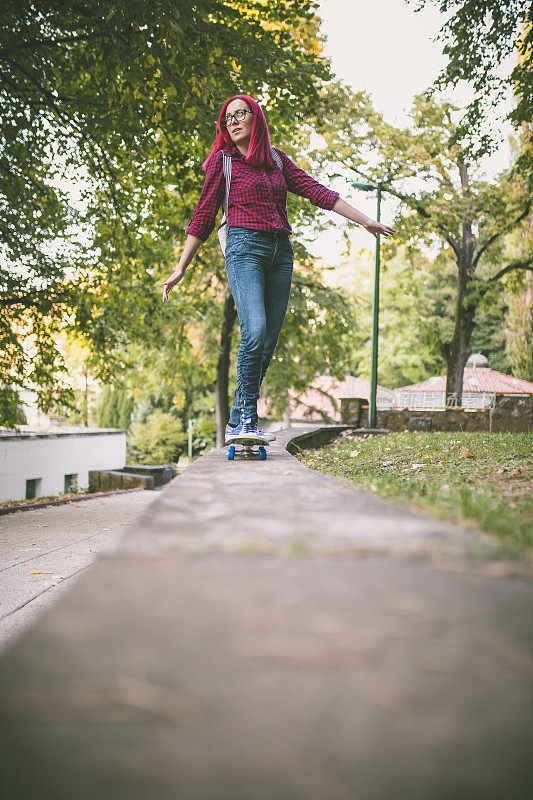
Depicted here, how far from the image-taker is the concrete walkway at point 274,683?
2.40ft

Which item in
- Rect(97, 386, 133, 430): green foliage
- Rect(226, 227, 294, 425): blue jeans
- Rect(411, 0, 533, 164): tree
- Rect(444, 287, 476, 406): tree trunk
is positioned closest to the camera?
Rect(226, 227, 294, 425): blue jeans

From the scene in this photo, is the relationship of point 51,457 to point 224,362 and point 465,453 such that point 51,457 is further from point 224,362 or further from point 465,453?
point 465,453

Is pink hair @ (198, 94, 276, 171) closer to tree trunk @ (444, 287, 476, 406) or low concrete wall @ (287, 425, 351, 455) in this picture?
low concrete wall @ (287, 425, 351, 455)

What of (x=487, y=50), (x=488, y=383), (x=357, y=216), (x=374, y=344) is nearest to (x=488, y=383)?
(x=488, y=383)

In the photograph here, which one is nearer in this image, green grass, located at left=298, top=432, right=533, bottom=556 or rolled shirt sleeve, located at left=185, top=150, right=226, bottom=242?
green grass, located at left=298, top=432, right=533, bottom=556

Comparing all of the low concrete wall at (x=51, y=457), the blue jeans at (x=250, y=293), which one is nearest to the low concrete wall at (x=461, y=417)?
the blue jeans at (x=250, y=293)

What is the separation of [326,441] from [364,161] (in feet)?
42.1

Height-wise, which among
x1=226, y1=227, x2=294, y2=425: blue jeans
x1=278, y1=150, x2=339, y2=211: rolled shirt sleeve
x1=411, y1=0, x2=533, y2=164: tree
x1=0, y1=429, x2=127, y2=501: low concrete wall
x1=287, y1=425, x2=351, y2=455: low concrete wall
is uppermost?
x1=411, y1=0, x2=533, y2=164: tree

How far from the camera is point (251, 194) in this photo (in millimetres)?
4191

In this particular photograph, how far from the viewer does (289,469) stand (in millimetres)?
3154

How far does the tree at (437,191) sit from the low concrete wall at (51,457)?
50.3 ft

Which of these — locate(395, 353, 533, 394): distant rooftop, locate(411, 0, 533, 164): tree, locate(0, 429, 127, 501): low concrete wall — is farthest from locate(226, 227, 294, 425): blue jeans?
locate(395, 353, 533, 394): distant rooftop

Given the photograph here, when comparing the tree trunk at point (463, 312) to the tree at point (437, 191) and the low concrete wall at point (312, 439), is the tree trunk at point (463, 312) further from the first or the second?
the low concrete wall at point (312, 439)

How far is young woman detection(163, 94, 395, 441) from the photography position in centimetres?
414
